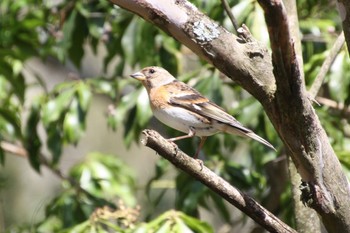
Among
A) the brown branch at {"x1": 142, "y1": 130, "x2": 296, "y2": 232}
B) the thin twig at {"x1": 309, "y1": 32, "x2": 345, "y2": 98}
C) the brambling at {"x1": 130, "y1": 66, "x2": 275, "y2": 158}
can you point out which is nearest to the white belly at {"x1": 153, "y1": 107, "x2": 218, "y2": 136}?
the brambling at {"x1": 130, "y1": 66, "x2": 275, "y2": 158}

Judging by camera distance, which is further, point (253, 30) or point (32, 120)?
point (32, 120)

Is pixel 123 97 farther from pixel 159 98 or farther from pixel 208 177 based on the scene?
pixel 208 177

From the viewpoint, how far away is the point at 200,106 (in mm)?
3910

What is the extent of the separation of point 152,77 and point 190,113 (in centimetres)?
64

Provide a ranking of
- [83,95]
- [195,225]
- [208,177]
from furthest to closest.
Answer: [83,95], [195,225], [208,177]

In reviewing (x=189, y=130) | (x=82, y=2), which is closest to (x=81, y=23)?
(x=82, y=2)

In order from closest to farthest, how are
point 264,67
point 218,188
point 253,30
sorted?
point 264,67 < point 218,188 < point 253,30

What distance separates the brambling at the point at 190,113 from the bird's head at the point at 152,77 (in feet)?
0.43

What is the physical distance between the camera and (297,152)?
2.50 metres

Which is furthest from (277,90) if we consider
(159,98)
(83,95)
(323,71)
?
(83,95)

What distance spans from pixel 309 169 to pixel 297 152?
0.23ft

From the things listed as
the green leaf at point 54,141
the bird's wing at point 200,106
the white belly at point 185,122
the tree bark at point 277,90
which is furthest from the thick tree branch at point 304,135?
the green leaf at point 54,141

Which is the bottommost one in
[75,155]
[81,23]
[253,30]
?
[75,155]

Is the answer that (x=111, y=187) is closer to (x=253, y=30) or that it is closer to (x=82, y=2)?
(x=82, y=2)
